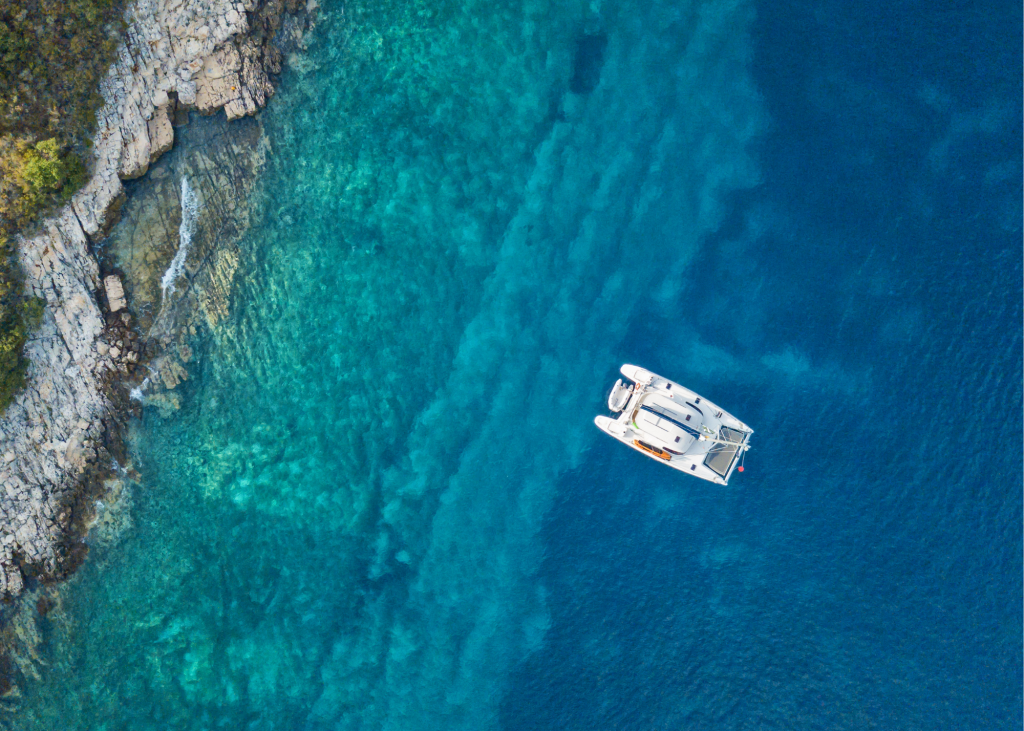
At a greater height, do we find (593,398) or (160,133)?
(160,133)

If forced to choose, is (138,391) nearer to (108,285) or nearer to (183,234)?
(108,285)

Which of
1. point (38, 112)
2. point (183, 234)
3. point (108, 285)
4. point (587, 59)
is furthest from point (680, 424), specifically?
point (38, 112)

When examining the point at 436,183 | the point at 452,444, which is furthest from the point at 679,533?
the point at 436,183

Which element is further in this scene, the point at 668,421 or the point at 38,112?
the point at 668,421

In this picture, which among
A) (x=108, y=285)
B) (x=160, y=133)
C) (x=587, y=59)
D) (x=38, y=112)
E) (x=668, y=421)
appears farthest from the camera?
(x=587, y=59)

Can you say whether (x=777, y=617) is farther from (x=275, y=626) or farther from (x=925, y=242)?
(x=275, y=626)

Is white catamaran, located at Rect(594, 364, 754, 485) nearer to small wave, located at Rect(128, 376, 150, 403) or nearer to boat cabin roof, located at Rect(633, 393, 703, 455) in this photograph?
boat cabin roof, located at Rect(633, 393, 703, 455)

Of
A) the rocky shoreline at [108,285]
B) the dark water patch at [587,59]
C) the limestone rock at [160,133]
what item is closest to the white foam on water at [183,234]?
the rocky shoreline at [108,285]
